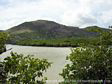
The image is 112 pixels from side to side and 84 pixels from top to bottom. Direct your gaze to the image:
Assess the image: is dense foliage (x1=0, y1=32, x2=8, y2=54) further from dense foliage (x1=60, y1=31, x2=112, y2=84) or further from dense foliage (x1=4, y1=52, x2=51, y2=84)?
dense foliage (x1=60, y1=31, x2=112, y2=84)

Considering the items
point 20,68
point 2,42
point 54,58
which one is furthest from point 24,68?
point 54,58

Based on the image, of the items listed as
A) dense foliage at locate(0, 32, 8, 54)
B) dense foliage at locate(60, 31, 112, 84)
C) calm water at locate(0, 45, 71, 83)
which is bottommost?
calm water at locate(0, 45, 71, 83)

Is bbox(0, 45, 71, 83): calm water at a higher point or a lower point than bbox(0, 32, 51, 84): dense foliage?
lower

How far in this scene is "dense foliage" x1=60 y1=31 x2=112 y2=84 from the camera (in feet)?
Answer: 20.5

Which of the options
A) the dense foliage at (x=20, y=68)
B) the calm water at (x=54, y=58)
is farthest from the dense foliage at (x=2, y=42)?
the calm water at (x=54, y=58)

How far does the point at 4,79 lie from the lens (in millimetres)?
4211

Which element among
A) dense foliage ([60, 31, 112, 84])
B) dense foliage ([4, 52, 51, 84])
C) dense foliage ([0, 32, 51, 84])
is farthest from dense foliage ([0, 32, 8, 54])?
dense foliage ([60, 31, 112, 84])

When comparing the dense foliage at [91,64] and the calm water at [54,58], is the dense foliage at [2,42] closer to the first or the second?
the calm water at [54,58]

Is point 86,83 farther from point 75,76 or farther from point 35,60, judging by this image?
point 35,60

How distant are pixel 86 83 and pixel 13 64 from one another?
2889 mm

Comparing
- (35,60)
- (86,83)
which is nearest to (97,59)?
(86,83)

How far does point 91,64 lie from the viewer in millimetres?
6355

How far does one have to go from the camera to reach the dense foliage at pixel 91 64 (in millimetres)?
6262

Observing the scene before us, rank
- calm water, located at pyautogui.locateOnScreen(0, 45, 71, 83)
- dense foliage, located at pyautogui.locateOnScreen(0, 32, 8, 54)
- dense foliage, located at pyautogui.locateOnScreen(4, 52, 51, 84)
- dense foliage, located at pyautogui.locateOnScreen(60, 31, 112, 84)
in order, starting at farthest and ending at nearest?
calm water, located at pyautogui.locateOnScreen(0, 45, 71, 83) → dense foliage, located at pyautogui.locateOnScreen(60, 31, 112, 84) → dense foliage, located at pyautogui.locateOnScreen(0, 32, 8, 54) → dense foliage, located at pyautogui.locateOnScreen(4, 52, 51, 84)
